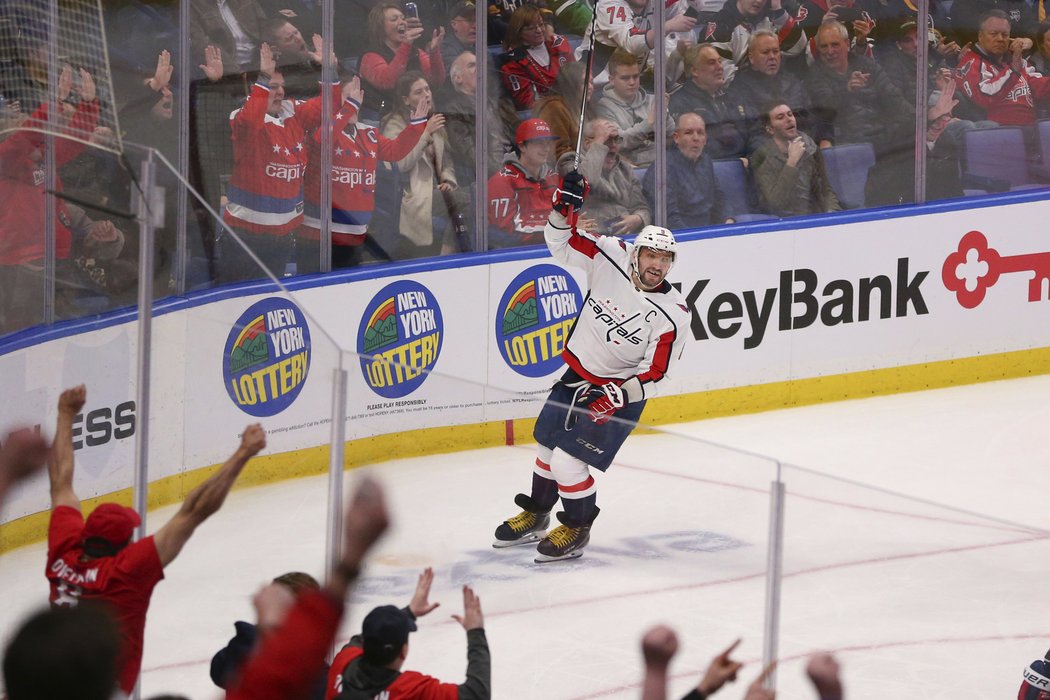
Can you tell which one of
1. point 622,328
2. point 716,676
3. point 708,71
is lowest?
point 716,676

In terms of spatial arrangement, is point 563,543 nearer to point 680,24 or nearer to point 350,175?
point 350,175

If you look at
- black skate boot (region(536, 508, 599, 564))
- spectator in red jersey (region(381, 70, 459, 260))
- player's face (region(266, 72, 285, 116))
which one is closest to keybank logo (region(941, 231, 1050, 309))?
spectator in red jersey (region(381, 70, 459, 260))

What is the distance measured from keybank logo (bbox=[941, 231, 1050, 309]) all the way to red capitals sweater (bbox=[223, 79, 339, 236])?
4003mm

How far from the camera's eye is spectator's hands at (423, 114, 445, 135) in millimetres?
7930

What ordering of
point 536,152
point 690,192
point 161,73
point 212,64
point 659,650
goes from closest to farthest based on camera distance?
point 659,650 → point 161,73 → point 212,64 → point 536,152 → point 690,192

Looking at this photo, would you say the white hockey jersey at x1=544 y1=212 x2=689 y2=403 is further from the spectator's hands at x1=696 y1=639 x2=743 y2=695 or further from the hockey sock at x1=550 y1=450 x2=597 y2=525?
the spectator's hands at x1=696 y1=639 x2=743 y2=695

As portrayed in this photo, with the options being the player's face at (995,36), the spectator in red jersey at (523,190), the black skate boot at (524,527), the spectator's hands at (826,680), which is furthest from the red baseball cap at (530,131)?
the spectator's hands at (826,680)

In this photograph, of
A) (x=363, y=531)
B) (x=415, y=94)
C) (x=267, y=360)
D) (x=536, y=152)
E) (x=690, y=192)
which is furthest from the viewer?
(x=690, y=192)

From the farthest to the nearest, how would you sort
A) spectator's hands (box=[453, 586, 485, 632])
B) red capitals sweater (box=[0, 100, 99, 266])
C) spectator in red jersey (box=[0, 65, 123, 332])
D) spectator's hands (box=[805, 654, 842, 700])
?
red capitals sweater (box=[0, 100, 99, 266]) → spectator in red jersey (box=[0, 65, 123, 332]) → spectator's hands (box=[453, 586, 485, 632]) → spectator's hands (box=[805, 654, 842, 700])

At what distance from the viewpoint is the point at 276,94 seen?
7.35 meters

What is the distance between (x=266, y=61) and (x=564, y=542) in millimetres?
4114

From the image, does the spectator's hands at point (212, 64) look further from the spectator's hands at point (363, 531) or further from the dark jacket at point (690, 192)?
the spectator's hands at point (363, 531)

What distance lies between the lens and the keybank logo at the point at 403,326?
7621 millimetres

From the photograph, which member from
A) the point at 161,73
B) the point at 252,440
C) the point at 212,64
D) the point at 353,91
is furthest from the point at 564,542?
the point at 353,91
